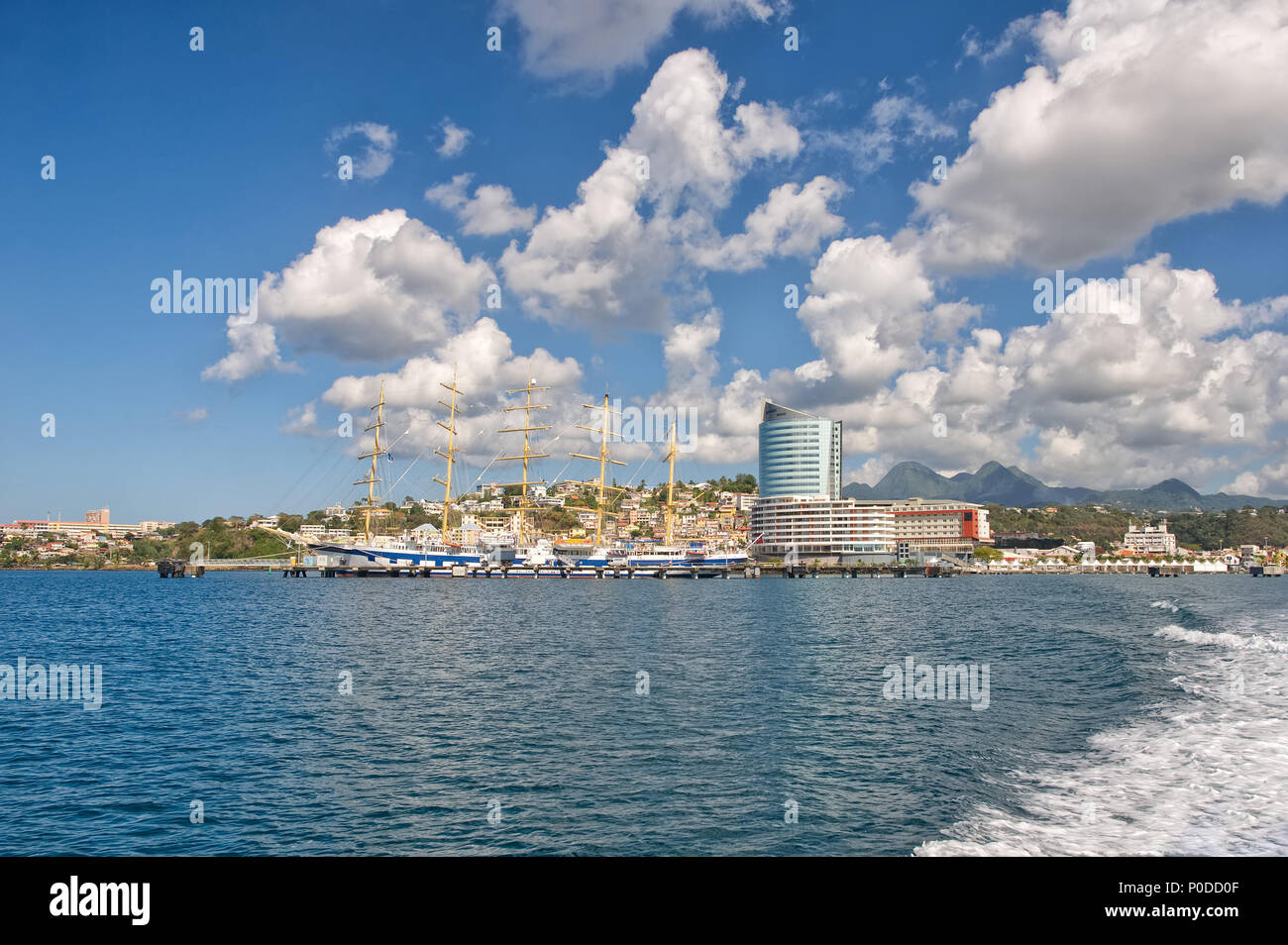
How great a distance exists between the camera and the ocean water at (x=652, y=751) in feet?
42.4

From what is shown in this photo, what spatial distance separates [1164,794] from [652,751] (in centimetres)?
1030

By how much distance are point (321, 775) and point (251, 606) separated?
208 ft

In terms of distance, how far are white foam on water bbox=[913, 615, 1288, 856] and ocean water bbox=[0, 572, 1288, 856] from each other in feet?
0.22

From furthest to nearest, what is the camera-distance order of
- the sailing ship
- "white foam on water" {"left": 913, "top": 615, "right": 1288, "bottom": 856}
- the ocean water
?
the sailing ship < the ocean water < "white foam on water" {"left": 913, "top": 615, "right": 1288, "bottom": 856}

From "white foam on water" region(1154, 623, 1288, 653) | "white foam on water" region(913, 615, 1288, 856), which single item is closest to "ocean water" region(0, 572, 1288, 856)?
"white foam on water" region(913, 615, 1288, 856)

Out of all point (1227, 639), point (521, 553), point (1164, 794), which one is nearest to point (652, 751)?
point (1164, 794)

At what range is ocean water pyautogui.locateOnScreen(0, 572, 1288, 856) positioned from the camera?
1292 cm

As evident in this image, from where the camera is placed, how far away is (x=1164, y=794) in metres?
14.3

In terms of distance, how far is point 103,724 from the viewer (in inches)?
875

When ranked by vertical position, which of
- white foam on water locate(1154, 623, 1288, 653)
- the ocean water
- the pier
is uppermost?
the ocean water

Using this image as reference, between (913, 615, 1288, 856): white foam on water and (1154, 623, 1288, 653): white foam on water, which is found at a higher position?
(913, 615, 1288, 856): white foam on water

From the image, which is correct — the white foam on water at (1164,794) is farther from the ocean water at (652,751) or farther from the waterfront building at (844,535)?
the waterfront building at (844,535)

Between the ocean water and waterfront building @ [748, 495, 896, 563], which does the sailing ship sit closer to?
waterfront building @ [748, 495, 896, 563]
